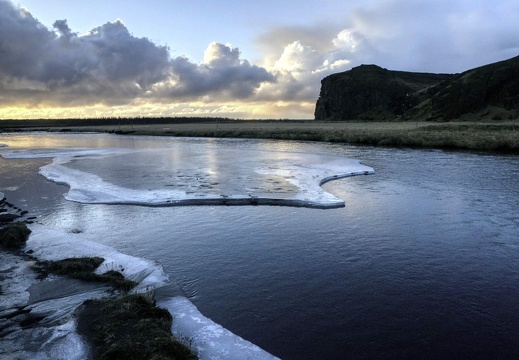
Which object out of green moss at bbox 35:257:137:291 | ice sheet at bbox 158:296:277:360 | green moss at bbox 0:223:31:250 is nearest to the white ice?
ice sheet at bbox 158:296:277:360

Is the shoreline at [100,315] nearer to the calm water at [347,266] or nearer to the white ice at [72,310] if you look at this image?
the white ice at [72,310]

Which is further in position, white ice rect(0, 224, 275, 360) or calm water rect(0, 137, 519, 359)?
calm water rect(0, 137, 519, 359)

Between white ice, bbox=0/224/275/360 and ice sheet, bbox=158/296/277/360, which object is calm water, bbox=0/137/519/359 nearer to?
ice sheet, bbox=158/296/277/360

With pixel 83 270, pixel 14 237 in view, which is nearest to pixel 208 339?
pixel 83 270

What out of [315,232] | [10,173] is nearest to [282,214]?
[315,232]

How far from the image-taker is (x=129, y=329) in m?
6.34

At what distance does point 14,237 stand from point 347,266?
9006 mm

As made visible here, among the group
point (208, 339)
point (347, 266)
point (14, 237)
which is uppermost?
point (14, 237)

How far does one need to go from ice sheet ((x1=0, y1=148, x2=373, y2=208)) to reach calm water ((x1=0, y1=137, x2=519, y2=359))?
1058 millimetres

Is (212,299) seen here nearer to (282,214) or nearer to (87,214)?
(282,214)

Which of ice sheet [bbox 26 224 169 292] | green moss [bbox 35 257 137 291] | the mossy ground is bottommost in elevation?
ice sheet [bbox 26 224 169 292]

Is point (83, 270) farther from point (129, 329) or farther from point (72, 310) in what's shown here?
point (129, 329)

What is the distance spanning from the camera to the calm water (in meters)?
6.72

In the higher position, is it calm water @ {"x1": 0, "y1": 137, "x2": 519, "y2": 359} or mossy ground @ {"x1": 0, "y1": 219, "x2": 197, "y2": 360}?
mossy ground @ {"x1": 0, "y1": 219, "x2": 197, "y2": 360}
